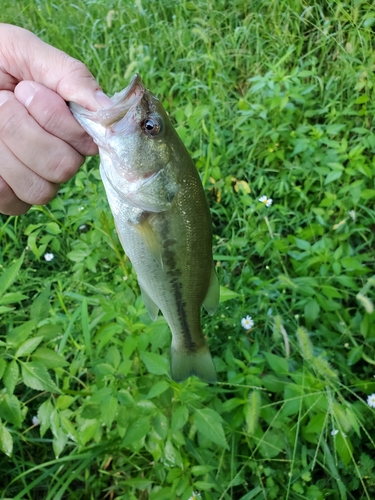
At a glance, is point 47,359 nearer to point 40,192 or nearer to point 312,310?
point 40,192

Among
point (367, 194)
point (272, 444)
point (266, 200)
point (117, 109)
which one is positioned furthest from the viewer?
point (266, 200)

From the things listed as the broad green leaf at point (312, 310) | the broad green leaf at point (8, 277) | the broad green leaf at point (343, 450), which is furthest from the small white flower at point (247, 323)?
the broad green leaf at point (8, 277)

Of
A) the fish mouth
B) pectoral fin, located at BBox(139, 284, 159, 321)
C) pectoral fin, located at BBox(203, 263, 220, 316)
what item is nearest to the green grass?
pectoral fin, located at BBox(139, 284, 159, 321)

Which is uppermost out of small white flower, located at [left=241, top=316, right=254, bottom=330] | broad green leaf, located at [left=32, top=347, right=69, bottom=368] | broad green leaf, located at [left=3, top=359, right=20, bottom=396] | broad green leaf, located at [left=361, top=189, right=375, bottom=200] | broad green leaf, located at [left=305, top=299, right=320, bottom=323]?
broad green leaf, located at [left=3, top=359, right=20, bottom=396]

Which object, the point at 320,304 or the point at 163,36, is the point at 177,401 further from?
the point at 163,36

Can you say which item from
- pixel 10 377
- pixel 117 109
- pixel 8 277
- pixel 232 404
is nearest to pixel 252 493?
pixel 232 404

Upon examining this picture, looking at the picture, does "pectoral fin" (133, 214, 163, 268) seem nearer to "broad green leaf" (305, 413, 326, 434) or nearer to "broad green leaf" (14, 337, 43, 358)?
"broad green leaf" (14, 337, 43, 358)
